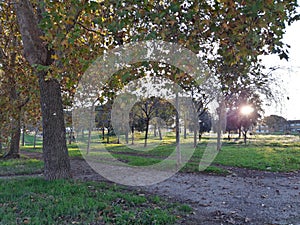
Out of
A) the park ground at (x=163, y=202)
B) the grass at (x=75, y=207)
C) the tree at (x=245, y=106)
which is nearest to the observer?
the grass at (x=75, y=207)

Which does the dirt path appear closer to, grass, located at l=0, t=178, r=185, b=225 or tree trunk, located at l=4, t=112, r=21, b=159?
grass, located at l=0, t=178, r=185, b=225

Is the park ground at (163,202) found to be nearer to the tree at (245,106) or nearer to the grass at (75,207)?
the grass at (75,207)

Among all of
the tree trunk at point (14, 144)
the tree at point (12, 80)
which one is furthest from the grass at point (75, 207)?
the tree trunk at point (14, 144)

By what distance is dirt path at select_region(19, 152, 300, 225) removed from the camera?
191 inches

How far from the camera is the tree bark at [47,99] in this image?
659cm

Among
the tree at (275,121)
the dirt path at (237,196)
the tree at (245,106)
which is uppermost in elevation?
the tree at (245,106)

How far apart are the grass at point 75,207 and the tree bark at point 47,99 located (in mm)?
617

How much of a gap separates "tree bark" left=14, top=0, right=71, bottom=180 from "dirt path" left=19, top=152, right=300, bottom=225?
198cm

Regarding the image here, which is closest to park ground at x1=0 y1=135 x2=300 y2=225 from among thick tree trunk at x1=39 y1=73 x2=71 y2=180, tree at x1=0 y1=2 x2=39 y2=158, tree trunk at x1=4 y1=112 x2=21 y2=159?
thick tree trunk at x1=39 y1=73 x2=71 y2=180

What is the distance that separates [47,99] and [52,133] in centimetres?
87

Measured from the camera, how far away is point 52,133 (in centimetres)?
670

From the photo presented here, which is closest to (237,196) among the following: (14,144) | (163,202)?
(163,202)

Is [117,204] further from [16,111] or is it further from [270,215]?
[16,111]

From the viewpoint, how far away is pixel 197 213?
506 cm
